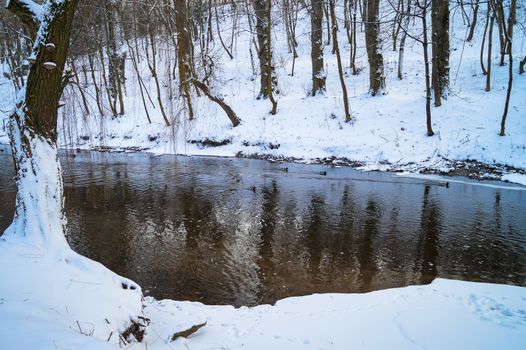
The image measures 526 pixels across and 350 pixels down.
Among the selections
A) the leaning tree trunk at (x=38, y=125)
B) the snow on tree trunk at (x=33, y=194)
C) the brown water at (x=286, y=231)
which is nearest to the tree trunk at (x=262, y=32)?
the brown water at (x=286, y=231)

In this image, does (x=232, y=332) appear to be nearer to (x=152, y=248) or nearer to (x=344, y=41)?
(x=152, y=248)

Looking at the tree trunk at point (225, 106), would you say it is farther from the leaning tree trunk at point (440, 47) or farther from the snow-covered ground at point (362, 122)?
the leaning tree trunk at point (440, 47)

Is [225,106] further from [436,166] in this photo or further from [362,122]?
[436,166]

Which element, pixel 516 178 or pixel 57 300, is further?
pixel 516 178

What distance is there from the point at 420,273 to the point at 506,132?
12016 millimetres

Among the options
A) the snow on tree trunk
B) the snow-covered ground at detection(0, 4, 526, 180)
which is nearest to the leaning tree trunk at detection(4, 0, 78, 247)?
the snow on tree trunk

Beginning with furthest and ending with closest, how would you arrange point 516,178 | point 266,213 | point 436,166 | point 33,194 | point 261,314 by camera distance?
1. point 436,166
2. point 516,178
3. point 266,213
4. point 261,314
5. point 33,194

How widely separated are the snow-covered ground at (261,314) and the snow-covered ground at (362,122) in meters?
8.05

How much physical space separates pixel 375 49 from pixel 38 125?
18.4 m

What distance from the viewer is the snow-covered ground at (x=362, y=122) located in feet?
50.8

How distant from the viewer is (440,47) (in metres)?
18.1

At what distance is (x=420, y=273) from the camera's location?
21.7 ft

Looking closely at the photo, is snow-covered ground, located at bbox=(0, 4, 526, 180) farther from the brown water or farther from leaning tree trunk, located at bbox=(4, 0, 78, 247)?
leaning tree trunk, located at bbox=(4, 0, 78, 247)

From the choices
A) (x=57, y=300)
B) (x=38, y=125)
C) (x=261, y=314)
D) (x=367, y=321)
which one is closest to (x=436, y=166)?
(x=367, y=321)
